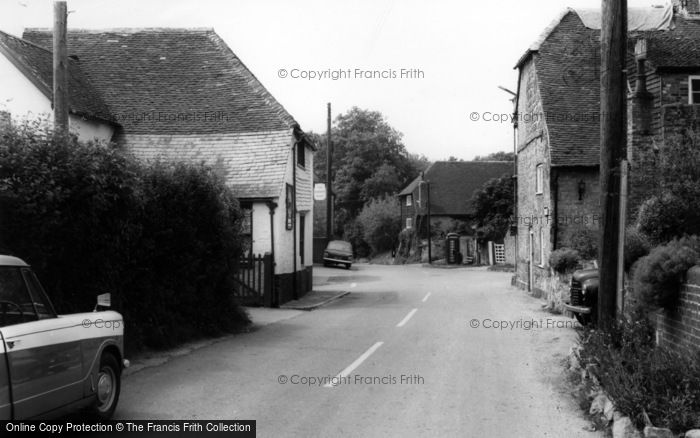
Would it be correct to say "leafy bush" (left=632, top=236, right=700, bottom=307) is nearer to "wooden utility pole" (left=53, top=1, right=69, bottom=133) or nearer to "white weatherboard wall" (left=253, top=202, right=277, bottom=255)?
"wooden utility pole" (left=53, top=1, right=69, bottom=133)

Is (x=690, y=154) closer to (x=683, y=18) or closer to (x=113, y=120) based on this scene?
(x=683, y=18)

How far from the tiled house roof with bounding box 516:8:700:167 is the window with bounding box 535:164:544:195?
1704 millimetres

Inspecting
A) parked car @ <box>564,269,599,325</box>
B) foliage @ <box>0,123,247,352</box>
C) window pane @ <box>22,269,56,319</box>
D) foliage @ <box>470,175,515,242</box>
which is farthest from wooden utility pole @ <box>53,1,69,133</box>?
foliage @ <box>470,175,515,242</box>

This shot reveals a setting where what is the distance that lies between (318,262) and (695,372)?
46374 millimetres

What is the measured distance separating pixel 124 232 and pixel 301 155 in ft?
46.5

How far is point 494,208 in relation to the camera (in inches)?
2002

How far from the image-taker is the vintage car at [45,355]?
528 cm

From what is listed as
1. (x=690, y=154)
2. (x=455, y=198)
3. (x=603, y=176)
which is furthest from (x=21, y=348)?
(x=455, y=198)

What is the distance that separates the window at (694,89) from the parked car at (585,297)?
24.5 feet

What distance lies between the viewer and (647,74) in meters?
17.8

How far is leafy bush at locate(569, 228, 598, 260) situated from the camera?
753 inches

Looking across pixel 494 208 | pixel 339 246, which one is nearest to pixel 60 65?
pixel 339 246

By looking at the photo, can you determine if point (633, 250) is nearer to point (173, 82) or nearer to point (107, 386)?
point (107, 386)

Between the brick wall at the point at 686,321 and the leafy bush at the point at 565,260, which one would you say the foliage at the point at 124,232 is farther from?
the leafy bush at the point at 565,260
